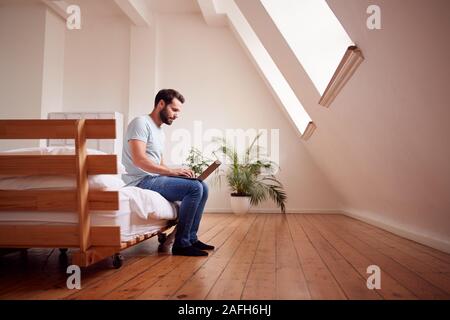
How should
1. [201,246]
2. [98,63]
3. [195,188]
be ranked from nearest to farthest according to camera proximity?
[195,188] < [201,246] < [98,63]

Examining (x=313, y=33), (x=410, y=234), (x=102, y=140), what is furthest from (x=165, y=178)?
(x=102, y=140)

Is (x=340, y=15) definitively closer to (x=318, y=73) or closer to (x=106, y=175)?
(x=318, y=73)

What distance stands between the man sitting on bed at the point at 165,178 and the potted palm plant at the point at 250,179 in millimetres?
2908

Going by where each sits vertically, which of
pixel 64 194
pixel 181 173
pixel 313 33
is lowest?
pixel 64 194

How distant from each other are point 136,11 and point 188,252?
14.1ft

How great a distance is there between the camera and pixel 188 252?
8.06ft

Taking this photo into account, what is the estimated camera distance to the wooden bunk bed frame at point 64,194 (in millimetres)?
1764

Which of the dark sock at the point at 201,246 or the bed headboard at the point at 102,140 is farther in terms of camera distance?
the bed headboard at the point at 102,140

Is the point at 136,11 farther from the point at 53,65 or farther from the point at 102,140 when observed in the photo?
the point at 102,140

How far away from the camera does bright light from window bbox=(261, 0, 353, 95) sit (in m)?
2.93

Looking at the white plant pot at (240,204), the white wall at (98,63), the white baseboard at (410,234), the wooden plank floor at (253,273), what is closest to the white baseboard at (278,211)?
the white plant pot at (240,204)

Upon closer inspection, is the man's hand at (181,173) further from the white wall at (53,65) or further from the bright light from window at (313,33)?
the white wall at (53,65)

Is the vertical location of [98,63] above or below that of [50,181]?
above

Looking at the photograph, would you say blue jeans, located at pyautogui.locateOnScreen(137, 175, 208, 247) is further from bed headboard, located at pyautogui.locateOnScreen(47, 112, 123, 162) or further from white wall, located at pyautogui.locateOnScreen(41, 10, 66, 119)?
white wall, located at pyautogui.locateOnScreen(41, 10, 66, 119)
